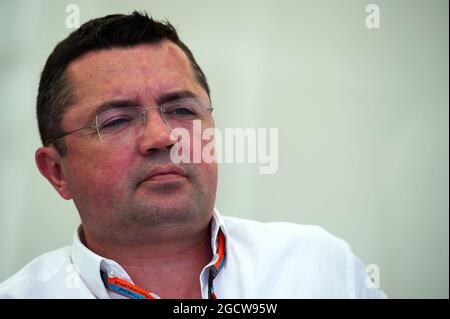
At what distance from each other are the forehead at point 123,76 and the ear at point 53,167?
0.14 m

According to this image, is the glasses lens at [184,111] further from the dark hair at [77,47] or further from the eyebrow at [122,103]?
the dark hair at [77,47]

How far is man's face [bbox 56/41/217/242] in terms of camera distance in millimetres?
1018

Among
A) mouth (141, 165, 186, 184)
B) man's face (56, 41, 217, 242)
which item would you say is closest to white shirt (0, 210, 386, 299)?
man's face (56, 41, 217, 242)

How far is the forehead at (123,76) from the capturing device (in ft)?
3.53

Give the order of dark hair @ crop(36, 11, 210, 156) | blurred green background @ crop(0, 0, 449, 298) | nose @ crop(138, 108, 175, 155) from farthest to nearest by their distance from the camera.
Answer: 1. blurred green background @ crop(0, 0, 449, 298)
2. dark hair @ crop(36, 11, 210, 156)
3. nose @ crop(138, 108, 175, 155)

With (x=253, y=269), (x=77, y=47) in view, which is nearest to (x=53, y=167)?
(x=77, y=47)

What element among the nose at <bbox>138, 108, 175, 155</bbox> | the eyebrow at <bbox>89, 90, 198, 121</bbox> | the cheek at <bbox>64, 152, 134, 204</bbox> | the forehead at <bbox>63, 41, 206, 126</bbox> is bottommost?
the cheek at <bbox>64, 152, 134, 204</bbox>

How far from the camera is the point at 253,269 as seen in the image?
3.96 feet

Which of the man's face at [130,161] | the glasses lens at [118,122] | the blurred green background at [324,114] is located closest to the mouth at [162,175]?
the man's face at [130,161]

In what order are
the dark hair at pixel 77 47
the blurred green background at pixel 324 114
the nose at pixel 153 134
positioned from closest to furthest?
the nose at pixel 153 134
the dark hair at pixel 77 47
the blurred green background at pixel 324 114

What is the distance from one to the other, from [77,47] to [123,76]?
211mm

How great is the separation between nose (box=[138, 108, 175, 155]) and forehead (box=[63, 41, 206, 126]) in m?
0.05

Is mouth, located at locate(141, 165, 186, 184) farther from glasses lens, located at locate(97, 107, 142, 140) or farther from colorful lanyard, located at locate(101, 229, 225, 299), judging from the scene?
colorful lanyard, located at locate(101, 229, 225, 299)
